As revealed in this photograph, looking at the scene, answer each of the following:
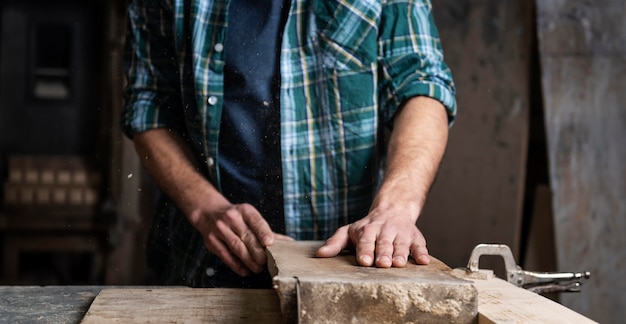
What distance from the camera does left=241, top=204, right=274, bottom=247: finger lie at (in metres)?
1.24

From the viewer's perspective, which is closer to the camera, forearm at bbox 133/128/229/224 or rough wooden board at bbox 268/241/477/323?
rough wooden board at bbox 268/241/477/323

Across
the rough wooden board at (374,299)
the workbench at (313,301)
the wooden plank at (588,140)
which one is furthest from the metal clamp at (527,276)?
the wooden plank at (588,140)

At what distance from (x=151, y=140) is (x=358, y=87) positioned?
18.1 inches

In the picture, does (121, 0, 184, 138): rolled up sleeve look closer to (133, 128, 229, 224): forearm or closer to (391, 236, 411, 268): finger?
(133, 128, 229, 224): forearm

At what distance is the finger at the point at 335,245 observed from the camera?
3.42 ft

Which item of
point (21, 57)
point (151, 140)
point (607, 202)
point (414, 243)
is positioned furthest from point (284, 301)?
point (21, 57)

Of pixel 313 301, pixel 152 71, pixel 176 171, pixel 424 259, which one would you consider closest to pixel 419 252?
pixel 424 259

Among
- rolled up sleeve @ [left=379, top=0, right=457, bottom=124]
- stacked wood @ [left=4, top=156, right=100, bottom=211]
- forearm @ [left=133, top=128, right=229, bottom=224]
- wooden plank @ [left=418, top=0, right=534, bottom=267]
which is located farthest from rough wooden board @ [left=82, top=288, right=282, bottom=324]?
stacked wood @ [left=4, top=156, right=100, bottom=211]

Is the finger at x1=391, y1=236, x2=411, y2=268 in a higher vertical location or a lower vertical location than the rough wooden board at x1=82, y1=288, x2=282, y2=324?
higher

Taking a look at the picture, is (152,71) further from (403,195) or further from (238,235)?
(403,195)

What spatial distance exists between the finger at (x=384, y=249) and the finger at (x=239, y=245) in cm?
30

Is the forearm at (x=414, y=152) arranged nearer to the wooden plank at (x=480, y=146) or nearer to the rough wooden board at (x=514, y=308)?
the rough wooden board at (x=514, y=308)

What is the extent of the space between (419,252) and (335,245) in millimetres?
122

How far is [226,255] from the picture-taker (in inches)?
54.1
